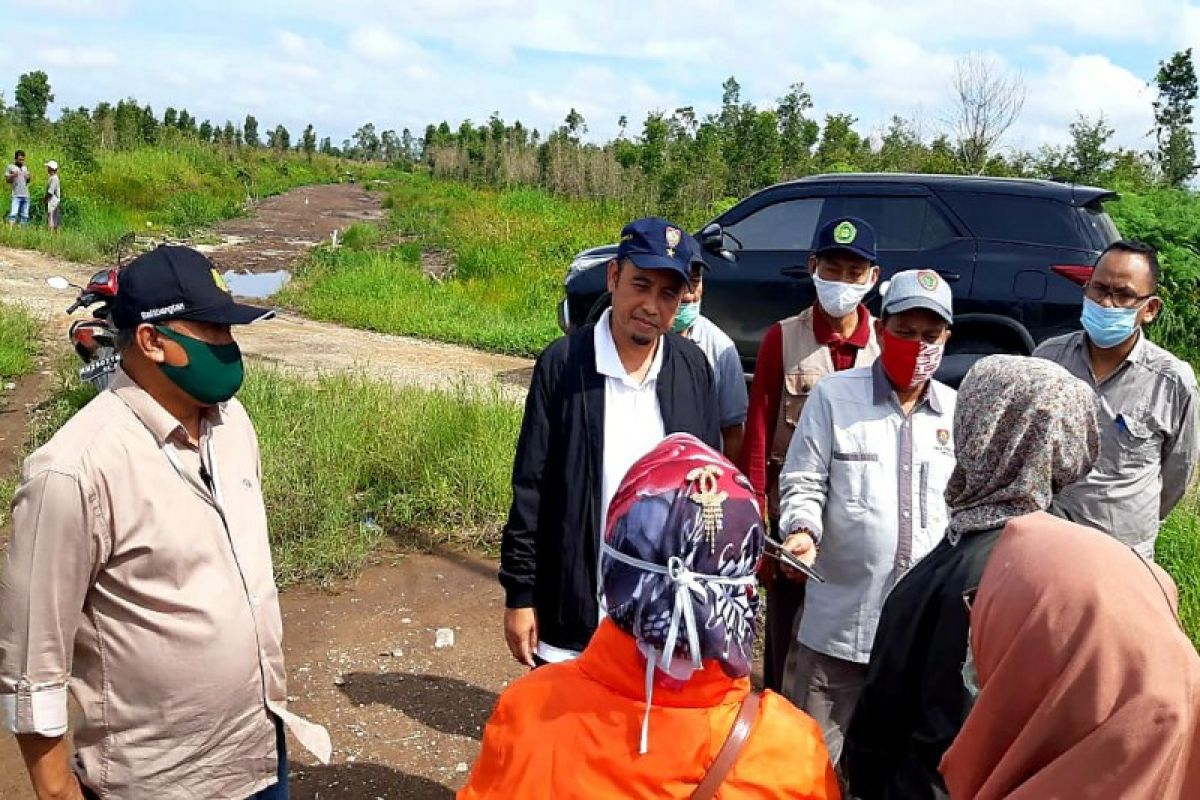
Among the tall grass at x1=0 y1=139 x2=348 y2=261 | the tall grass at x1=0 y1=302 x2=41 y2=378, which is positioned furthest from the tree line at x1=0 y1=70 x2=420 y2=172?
the tall grass at x1=0 y1=302 x2=41 y2=378

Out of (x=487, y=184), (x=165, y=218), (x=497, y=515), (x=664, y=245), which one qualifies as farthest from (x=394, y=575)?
(x=487, y=184)

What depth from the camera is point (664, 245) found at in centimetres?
246

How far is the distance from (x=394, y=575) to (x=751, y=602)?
386 centimetres

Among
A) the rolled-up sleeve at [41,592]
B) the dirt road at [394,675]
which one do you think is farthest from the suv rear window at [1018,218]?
the rolled-up sleeve at [41,592]

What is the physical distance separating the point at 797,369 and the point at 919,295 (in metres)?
0.62

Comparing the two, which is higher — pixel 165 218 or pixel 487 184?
pixel 487 184

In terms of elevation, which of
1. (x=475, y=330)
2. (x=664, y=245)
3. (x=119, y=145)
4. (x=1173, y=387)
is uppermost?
(x=119, y=145)

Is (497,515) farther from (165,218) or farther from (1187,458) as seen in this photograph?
(165,218)

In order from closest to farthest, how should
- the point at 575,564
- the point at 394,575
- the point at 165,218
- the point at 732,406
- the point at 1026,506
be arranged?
the point at 1026,506, the point at 575,564, the point at 732,406, the point at 394,575, the point at 165,218

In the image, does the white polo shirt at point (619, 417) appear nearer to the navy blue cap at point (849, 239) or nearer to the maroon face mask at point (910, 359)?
the maroon face mask at point (910, 359)

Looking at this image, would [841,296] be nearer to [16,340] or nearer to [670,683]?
[670,683]

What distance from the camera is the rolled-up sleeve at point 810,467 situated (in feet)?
8.52

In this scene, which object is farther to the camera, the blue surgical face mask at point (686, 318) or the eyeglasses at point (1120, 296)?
the blue surgical face mask at point (686, 318)

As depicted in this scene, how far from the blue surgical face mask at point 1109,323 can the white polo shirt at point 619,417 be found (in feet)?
6.02
